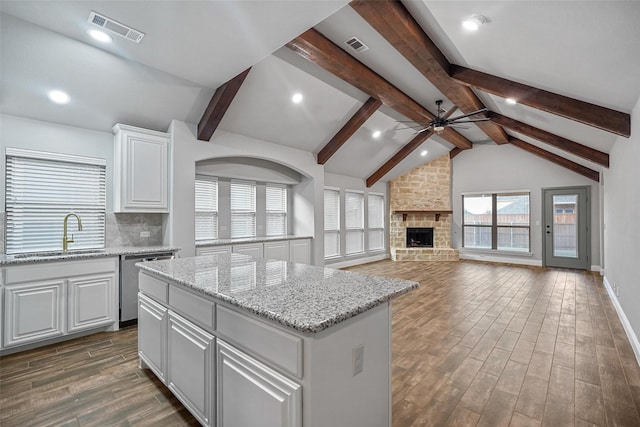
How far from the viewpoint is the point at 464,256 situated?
348 inches

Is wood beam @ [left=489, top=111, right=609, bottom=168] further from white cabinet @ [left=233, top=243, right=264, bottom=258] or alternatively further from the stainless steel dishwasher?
the stainless steel dishwasher

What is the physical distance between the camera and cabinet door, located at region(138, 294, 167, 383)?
2172 mm

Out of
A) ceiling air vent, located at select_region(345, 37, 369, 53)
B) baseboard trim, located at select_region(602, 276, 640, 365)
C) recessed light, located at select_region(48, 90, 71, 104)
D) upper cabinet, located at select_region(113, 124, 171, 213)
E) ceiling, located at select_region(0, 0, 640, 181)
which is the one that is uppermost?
ceiling air vent, located at select_region(345, 37, 369, 53)

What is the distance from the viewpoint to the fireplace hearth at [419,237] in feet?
29.3

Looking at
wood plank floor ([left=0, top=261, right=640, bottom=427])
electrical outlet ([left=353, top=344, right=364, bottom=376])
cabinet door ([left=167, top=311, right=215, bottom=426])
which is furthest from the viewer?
wood plank floor ([left=0, top=261, right=640, bottom=427])

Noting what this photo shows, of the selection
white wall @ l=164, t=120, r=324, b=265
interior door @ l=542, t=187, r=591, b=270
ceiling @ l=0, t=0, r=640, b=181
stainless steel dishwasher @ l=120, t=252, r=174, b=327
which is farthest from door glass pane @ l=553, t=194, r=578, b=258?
stainless steel dishwasher @ l=120, t=252, r=174, b=327

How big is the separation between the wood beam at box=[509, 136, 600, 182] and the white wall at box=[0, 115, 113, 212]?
28.9 ft

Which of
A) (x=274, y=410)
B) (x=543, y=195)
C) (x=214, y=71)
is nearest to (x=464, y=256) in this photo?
(x=543, y=195)

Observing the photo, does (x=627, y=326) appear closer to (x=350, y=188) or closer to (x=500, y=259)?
(x=500, y=259)

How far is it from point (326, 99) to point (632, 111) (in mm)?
3727

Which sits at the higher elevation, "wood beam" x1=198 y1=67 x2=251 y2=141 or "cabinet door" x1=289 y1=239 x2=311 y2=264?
"wood beam" x1=198 y1=67 x2=251 y2=141

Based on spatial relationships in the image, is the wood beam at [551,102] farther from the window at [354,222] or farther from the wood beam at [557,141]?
the window at [354,222]

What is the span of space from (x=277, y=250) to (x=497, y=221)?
21.1 feet

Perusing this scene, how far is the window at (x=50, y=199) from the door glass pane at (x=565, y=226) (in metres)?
9.62
